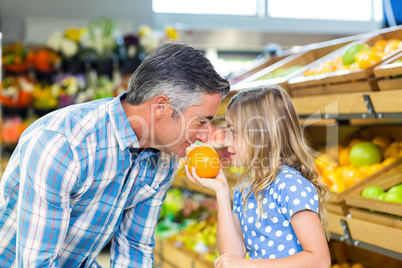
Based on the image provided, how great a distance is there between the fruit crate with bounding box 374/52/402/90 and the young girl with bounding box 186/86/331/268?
59 cm

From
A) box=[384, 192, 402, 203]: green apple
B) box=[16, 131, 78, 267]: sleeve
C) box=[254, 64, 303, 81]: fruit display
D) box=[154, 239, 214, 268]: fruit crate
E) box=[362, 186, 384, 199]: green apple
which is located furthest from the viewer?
box=[254, 64, 303, 81]: fruit display

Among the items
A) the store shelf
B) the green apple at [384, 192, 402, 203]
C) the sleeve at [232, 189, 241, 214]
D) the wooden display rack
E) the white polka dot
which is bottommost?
the wooden display rack

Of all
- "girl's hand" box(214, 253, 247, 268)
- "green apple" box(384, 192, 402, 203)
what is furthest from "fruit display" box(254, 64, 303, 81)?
"girl's hand" box(214, 253, 247, 268)

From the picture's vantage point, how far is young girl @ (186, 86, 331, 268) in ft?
5.21

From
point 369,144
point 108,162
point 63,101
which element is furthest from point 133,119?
point 63,101

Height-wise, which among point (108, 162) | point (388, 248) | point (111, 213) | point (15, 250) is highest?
point (108, 162)

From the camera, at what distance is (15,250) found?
1685 mm

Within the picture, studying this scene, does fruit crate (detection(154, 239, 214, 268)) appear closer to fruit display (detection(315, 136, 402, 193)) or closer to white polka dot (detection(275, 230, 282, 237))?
fruit display (detection(315, 136, 402, 193))

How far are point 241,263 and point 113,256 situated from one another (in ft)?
2.37

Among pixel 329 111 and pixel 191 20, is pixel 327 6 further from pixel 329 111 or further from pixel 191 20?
pixel 329 111

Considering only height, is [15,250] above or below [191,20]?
below

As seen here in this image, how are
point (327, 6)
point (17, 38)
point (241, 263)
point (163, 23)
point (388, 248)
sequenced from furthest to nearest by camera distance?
point (327, 6), point (163, 23), point (17, 38), point (388, 248), point (241, 263)

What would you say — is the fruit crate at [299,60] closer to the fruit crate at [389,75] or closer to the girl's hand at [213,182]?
the fruit crate at [389,75]

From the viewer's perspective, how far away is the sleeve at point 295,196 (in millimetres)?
1485
